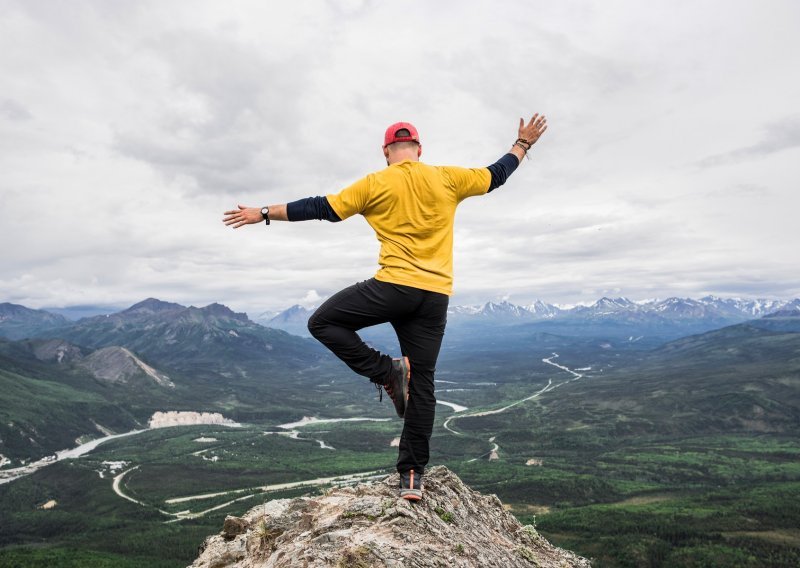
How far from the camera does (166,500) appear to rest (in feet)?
564

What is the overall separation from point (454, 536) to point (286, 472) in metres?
209

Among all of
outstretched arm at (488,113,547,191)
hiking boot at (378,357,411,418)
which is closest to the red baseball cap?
outstretched arm at (488,113,547,191)

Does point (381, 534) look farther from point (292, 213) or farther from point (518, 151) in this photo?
point (518, 151)

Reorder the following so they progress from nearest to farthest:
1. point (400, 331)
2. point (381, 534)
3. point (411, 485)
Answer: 1. point (381, 534)
2. point (400, 331)
3. point (411, 485)

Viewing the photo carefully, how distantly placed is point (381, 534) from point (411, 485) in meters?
1.24

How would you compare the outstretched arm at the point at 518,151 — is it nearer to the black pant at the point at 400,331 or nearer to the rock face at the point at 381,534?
the black pant at the point at 400,331

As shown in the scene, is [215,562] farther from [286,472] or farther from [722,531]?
[286,472]

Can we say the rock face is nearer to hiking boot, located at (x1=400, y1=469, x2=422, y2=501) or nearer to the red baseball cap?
hiking boot, located at (x1=400, y1=469, x2=422, y2=501)

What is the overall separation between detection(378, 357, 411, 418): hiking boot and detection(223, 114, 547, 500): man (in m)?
0.02

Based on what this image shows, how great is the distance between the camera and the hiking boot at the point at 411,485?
829 centimetres

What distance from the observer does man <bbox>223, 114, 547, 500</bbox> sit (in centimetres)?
732

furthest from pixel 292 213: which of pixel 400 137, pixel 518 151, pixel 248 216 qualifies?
pixel 518 151

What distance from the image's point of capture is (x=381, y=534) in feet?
23.9

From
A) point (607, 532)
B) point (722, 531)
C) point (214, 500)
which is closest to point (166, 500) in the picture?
point (214, 500)
